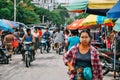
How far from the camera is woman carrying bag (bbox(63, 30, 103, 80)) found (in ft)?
25.2

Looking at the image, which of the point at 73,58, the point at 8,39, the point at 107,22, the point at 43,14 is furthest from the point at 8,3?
the point at 73,58

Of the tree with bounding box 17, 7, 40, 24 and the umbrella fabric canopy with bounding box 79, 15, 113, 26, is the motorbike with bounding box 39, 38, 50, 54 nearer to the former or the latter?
the umbrella fabric canopy with bounding box 79, 15, 113, 26

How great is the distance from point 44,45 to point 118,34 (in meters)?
13.0

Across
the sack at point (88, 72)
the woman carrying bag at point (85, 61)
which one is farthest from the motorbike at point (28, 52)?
the sack at point (88, 72)

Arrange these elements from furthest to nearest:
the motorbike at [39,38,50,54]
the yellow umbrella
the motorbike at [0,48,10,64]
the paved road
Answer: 1. the motorbike at [39,38,50,54]
2. the motorbike at [0,48,10,64]
3. the paved road
4. the yellow umbrella

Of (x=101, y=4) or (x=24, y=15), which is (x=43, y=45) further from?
(x=24, y=15)

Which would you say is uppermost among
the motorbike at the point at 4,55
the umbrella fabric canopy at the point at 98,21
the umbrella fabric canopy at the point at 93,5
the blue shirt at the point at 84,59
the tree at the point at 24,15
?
the umbrella fabric canopy at the point at 93,5

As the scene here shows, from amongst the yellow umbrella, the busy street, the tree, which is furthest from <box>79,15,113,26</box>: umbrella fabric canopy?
the tree

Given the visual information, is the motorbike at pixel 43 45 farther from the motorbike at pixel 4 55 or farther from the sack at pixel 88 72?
the sack at pixel 88 72

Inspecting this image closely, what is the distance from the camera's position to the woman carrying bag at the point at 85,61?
7.67 metres

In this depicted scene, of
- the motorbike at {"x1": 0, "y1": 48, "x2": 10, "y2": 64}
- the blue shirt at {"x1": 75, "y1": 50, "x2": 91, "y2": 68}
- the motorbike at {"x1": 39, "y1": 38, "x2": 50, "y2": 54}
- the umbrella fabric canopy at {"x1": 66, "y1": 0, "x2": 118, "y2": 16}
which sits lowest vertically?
the motorbike at {"x1": 39, "y1": 38, "x2": 50, "y2": 54}

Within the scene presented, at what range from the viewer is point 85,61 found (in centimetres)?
768

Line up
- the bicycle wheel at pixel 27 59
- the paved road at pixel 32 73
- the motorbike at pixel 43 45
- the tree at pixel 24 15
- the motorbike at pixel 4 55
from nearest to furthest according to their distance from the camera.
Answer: the paved road at pixel 32 73 → the bicycle wheel at pixel 27 59 → the motorbike at pixel 4 55 → the motorbike at pixel 43 45 → the tree at pixel 24 15

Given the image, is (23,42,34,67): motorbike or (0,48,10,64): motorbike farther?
(0,48,10,64): motorbike
